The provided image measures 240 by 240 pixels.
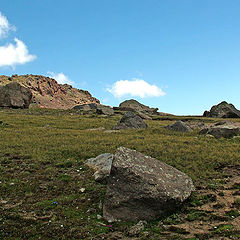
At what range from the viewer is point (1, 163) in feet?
63.7

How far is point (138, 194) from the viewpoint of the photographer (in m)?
11.5

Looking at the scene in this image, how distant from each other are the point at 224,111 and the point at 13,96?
192 ft

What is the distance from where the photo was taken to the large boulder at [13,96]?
6738 cm

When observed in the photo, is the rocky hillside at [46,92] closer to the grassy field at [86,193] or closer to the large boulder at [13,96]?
the large boulder at [13,96]

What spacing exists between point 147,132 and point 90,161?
643 inches

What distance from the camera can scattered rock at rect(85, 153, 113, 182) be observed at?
1605 cm

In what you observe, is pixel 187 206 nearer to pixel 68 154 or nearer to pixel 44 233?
pixel 44 233

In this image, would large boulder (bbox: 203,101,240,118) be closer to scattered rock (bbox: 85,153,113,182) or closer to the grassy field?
the grassy field

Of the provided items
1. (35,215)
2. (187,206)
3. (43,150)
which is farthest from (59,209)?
(43,150)

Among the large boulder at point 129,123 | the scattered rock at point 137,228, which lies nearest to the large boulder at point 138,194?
the scattered rock at point 137,228

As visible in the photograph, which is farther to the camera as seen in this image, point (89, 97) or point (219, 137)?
point (89, 97)

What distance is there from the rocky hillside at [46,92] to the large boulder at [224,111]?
79859 millimetres

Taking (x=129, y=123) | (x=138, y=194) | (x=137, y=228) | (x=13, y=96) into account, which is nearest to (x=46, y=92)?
(x=13, y=96)

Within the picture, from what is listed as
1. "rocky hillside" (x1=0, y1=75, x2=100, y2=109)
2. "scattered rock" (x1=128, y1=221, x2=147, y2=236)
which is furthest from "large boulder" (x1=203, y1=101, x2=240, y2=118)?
"rocky hillside" (x1=0, y1=75, x2=100, y2=109)
